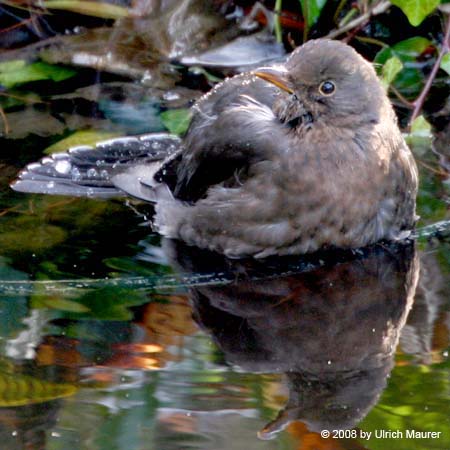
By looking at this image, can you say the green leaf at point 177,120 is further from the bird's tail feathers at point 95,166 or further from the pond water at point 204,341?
the pond water at point 204,341

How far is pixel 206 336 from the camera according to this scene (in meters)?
4.37

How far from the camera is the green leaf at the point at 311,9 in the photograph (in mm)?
6777

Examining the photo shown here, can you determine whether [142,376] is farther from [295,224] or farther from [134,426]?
[295,224]

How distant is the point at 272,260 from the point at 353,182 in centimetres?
50

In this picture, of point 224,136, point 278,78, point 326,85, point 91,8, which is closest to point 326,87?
point 326,85

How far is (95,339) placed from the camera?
4.35 m

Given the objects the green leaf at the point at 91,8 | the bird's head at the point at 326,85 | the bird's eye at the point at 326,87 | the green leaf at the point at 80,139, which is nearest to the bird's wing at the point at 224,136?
the bird's head at the point at 326,85

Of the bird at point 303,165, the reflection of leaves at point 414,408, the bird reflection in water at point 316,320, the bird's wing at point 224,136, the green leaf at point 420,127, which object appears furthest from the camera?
the green leaf at point 420,127

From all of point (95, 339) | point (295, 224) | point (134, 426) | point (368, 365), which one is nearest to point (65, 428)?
point (134, 426)

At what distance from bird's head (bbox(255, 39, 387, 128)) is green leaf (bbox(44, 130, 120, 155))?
1.47m

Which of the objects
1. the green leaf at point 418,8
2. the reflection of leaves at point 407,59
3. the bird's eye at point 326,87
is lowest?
the reflection of leaves at point 407,59

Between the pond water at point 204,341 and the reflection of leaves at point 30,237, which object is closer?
the pond water at point 204,341

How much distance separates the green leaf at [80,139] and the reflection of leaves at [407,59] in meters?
1.69

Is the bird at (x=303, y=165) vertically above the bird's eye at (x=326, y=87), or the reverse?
the bird's eye at (x=326, y=87)
